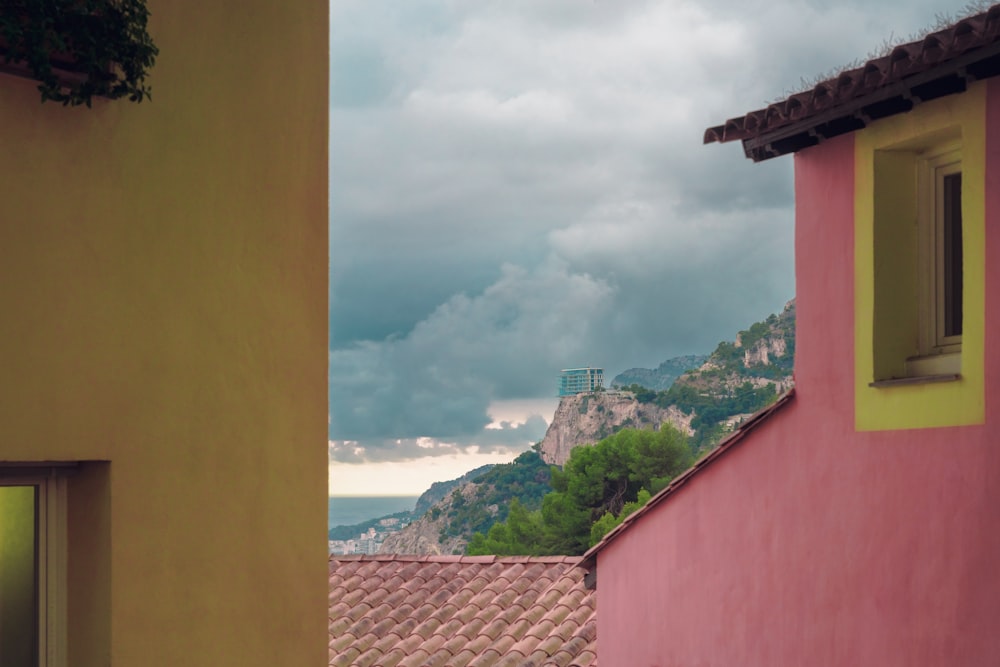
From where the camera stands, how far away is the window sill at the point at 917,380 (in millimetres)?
6574

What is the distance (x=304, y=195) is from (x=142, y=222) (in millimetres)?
987

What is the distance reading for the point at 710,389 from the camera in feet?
291

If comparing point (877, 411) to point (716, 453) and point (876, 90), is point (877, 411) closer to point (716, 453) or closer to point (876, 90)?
point (716, 453)

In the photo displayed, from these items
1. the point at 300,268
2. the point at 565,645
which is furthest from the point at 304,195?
the point at 565,645

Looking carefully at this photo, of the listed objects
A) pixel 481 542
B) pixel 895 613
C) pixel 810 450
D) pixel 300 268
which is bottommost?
pixel 481 542

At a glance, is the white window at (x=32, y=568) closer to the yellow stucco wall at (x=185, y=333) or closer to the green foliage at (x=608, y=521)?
the yellow stucco wall at (x=185, y=333)

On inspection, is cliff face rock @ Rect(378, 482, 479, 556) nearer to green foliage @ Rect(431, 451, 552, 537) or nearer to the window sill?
green foliage @ Rect(431, 451, 552, 537)

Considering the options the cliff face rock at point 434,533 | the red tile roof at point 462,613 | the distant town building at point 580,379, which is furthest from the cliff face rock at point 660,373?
the red tile roof at point 462,613

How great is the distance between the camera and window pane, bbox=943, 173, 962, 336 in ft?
22.9

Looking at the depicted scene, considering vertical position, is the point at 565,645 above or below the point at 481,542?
above

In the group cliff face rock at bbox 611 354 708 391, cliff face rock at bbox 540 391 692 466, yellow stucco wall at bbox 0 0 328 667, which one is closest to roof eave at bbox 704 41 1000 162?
yellow stucco wall at bbox 0 0 328 667

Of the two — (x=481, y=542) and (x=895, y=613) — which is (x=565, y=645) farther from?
(x=481, y=542)

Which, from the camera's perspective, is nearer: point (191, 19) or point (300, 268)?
point (191, 19)

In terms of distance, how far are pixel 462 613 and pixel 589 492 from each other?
46.6 metres
